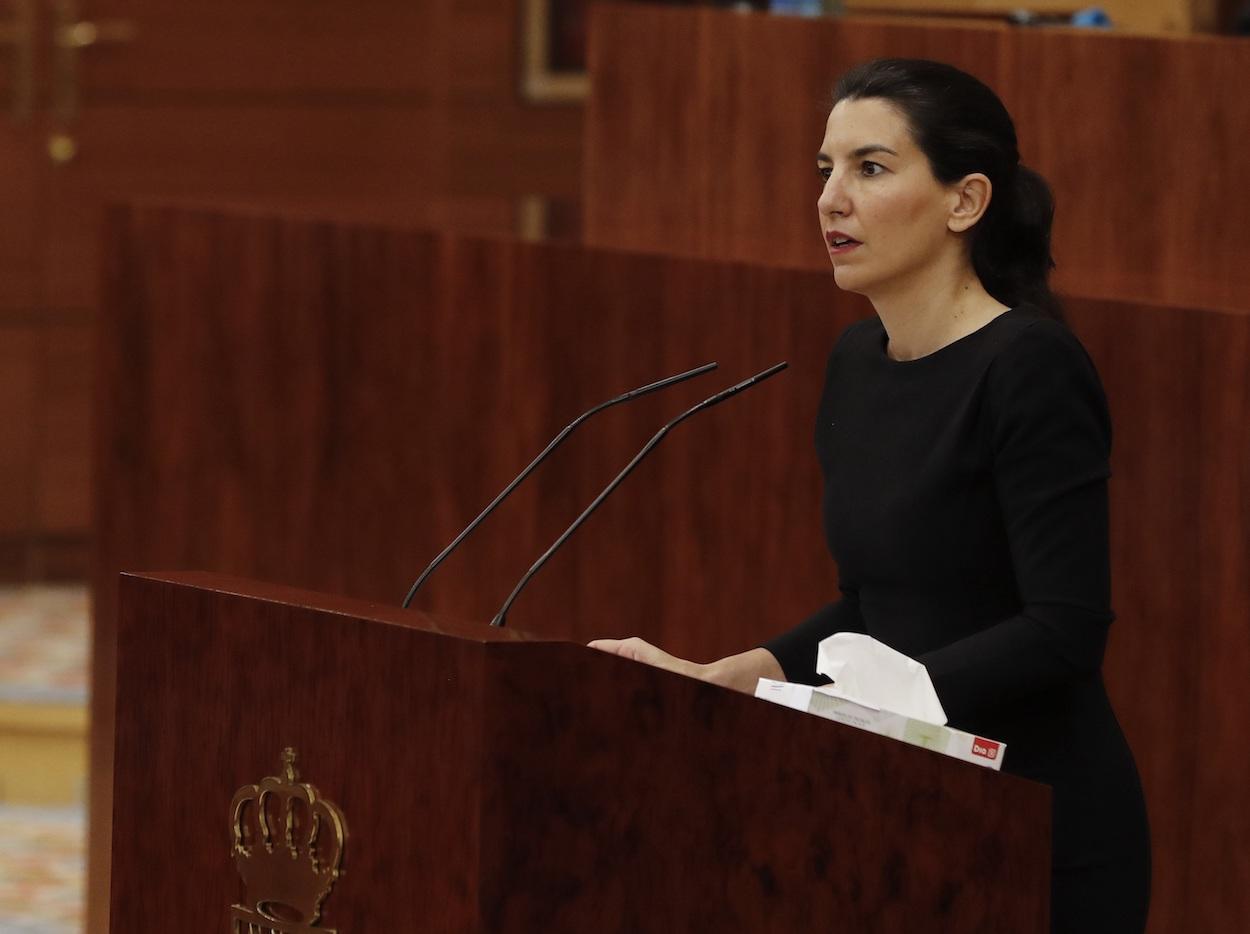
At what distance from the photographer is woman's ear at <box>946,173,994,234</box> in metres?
1.89

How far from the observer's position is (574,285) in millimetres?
3275

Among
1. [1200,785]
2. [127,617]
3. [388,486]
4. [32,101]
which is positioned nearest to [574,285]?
[388,486]

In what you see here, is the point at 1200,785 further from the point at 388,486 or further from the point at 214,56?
the point at 214,56

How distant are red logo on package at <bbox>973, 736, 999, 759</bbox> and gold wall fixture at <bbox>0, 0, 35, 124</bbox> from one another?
4.89 meters

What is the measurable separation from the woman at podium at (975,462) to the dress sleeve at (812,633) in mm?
27

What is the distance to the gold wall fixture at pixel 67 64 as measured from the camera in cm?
598

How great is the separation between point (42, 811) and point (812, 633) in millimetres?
3327

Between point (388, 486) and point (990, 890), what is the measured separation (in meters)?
2.06

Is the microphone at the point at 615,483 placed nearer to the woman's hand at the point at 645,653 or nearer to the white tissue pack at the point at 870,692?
the woman's hand at the point at 645,653

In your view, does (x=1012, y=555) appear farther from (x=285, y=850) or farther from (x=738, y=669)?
(x=285, y=850)

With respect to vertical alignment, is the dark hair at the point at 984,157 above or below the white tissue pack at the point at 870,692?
above

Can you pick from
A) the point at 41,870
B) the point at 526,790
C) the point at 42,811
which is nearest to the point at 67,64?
the point at 42,811

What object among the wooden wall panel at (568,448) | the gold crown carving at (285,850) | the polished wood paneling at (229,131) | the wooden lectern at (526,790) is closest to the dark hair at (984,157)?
the wooden lectern at (526,790)

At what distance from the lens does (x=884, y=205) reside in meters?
1.88
